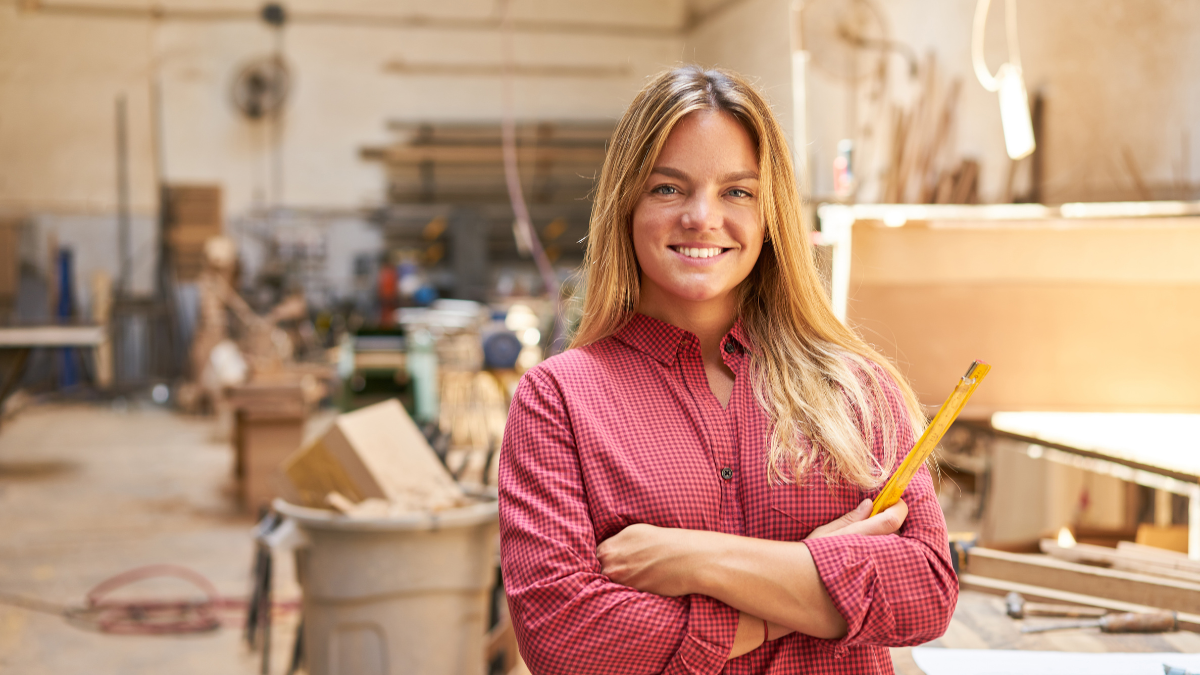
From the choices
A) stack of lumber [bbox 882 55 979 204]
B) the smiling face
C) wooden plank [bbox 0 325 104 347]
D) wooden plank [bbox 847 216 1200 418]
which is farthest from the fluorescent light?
wooden plank [bbox 0 325 104 347]

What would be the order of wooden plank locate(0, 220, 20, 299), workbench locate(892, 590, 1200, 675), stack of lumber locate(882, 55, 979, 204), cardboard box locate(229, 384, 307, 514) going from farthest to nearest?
wooden plank locate(0, 220, 20, 299) → stack of lumber locate(882, 55, 979, 204) → cardboard box locate(229, 384, 307, 514) → workbench locate(892, 590, 1200, 675)

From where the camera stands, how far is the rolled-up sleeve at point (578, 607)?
0.99 metres

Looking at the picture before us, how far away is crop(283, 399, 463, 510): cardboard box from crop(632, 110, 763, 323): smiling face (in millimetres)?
1339

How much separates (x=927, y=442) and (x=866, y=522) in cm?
11

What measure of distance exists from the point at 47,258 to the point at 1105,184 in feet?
32.6

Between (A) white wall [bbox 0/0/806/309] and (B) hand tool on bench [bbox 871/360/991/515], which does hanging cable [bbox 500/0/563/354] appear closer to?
(A) white wall [bbox 0/0/806/309]

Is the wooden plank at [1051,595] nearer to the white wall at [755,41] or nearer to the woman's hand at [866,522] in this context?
the woman's hand at [866,522]

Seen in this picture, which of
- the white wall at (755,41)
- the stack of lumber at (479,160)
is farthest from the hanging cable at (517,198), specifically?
the white wall at (755,41)

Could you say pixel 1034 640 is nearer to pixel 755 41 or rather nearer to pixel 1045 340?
pixel 1045 340

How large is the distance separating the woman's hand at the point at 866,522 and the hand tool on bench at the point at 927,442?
1cm

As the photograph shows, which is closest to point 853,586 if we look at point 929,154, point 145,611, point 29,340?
point 145,611

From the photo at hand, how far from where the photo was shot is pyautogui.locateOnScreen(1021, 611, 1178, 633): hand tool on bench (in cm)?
144

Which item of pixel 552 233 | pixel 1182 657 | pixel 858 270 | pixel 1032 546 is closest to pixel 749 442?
pixel 1182 657

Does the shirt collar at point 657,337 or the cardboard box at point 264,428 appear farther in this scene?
the cardboard box at point 264,428
